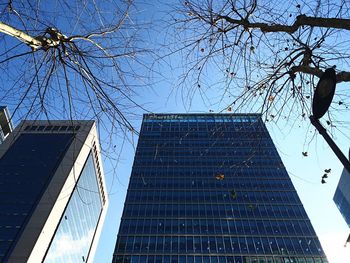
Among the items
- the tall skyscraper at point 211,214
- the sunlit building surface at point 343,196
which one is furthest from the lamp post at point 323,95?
the sunlit building surface at point 343,196

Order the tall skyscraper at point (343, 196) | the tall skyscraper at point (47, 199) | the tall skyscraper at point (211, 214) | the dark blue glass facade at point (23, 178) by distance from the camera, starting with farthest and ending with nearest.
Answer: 1. the dark blue glass facade at point (23, 178)
2. the tall skyscraper at point (211, 214)
3. the tall skyscraper at point (343, 196)
4. the tall skyscraper at point (47, 199)

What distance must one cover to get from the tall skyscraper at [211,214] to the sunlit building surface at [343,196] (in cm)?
674

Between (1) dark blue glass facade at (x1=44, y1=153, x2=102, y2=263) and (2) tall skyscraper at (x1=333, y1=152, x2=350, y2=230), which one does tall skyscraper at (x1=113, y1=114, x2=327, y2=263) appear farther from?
(1) dark blue glass facade at (x1=44, y1=153, x2=102, y2=263)

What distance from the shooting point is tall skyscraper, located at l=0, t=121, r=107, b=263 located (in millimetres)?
49719

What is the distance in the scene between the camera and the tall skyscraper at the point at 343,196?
50312mm

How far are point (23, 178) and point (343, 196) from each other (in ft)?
222

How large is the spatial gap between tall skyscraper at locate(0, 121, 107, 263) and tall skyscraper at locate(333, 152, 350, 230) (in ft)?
148

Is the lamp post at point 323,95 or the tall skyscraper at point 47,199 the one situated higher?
the tall skyscraper at point 47,199

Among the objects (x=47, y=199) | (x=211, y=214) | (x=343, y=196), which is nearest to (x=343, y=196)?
(x=343, y=196)

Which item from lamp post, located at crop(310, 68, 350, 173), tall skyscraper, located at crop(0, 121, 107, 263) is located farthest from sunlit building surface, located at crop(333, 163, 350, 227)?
lamp post, located at crop(310, 68, 350, 173)

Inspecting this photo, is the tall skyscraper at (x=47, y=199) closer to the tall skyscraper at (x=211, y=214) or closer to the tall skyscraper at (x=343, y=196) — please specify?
→ the tall skyscraper at (x=211, y=214)

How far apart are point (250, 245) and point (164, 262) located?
53.0ft

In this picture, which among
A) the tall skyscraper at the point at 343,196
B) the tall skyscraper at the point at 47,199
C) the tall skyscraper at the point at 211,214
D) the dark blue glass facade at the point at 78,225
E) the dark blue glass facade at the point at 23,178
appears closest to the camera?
the tall skyscraper at the point at 47,199

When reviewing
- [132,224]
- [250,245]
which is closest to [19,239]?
[132,224]
